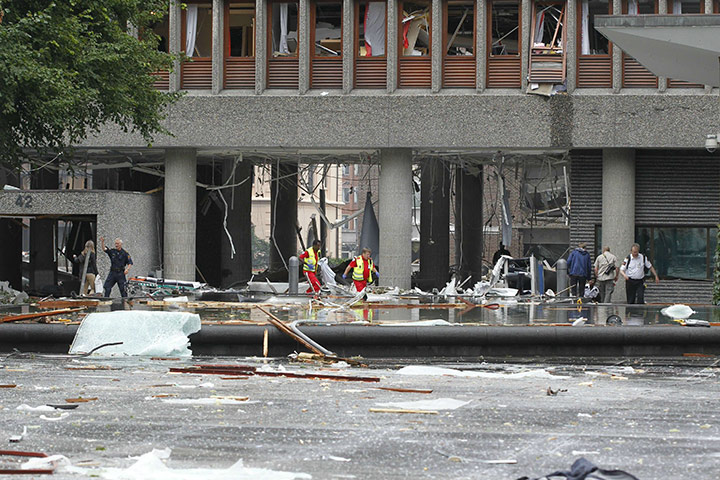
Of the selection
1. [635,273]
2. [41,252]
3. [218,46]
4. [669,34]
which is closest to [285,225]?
[41,252]

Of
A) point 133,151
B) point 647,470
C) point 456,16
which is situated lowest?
point 647,470

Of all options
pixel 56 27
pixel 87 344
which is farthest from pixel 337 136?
pixel 87 344

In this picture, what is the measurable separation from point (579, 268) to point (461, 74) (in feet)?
20.2

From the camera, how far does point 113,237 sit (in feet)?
92.0

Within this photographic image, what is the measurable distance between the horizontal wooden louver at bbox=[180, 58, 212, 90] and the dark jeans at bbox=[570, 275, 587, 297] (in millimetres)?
10231

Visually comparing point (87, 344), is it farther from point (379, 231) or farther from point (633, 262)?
point (379, 231)

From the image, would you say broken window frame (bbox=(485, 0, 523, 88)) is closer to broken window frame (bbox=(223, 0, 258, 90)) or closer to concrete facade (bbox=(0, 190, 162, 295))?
broken window frame (bbox=(223, 0, 258, 90))

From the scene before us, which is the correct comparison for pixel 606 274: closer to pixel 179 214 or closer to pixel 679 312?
pixel 679 312

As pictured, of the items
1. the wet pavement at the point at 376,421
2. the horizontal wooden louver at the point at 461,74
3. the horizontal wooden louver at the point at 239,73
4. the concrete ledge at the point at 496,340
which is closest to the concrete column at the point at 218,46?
the horizontal wooden louver at the point at 239,73

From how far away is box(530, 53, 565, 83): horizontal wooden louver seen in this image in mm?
28188

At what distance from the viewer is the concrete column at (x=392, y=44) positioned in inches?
1123

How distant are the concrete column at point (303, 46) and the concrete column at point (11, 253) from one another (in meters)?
10.4

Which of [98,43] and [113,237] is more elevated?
[98,43]

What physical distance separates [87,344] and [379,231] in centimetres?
1497
